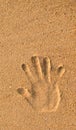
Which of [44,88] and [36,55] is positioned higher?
[36,55]

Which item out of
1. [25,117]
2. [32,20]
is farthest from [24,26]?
[25,117]

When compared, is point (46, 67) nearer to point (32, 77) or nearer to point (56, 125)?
point (32, 77)

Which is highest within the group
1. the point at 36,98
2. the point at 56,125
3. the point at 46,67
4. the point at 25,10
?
the point at 25,10

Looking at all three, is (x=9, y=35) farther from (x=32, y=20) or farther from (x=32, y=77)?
(x=32, y=77)

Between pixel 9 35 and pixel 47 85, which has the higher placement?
pixel 9 35
